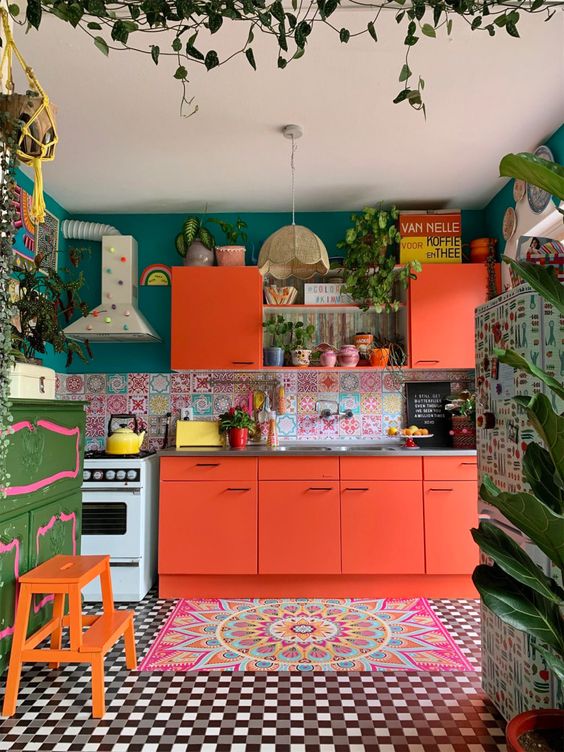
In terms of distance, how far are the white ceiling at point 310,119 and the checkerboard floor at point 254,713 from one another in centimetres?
274

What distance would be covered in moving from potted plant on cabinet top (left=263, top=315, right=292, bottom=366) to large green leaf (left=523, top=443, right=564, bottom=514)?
8.66ft

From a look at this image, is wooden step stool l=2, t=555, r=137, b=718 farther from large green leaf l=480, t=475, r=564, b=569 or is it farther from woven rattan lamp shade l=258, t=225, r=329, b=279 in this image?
woven rattan lamp shade l=258, t=225, r=329, b=279

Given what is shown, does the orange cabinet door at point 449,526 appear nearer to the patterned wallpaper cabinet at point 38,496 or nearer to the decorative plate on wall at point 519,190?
the decorative plate on wall at point 519,190

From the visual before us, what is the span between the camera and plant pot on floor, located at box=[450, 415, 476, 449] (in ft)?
12.6

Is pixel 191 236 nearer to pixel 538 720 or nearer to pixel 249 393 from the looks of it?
pixel 249 393

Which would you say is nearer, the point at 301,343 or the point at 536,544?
the point at 536,544

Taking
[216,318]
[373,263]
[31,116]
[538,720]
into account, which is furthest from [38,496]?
[373,263]

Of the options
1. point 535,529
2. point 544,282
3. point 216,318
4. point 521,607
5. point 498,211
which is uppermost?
point 498,211

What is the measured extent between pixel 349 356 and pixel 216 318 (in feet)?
3.25

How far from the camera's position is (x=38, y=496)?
2.42 meters

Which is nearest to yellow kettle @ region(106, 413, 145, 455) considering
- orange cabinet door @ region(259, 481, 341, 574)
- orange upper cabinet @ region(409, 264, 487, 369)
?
orange cabinet door @ region(259, 481, 341, 574)

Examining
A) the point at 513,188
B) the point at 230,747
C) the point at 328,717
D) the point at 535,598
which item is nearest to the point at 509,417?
the point at 535,598

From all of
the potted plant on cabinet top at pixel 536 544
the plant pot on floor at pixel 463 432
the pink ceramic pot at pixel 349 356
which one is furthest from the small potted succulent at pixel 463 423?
the potted plant on cabinet top at pixel 536 544

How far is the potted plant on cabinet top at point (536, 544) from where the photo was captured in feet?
4.29
